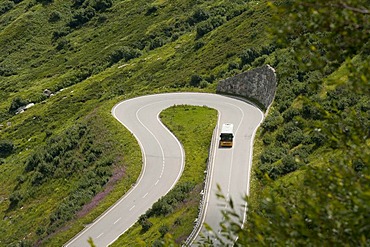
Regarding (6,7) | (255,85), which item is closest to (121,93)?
(255,85)

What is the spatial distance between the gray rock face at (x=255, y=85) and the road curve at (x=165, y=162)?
171cm

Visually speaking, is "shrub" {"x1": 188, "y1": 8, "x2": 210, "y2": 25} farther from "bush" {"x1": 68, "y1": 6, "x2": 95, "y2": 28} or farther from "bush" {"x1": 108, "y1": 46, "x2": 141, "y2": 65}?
"bush" {"x1": 68, "y1": 6, "x2": 95, "y2": 28}

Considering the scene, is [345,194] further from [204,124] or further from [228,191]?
[204,124]

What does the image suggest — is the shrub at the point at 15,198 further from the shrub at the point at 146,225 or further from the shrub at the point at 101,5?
the shrub at the point at 101,5

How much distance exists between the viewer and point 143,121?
7694 centimetres

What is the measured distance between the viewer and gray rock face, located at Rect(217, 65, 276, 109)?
71.8 m

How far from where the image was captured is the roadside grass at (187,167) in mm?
46938

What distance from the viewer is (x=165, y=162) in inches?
2522

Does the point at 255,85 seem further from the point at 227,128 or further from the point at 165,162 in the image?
the point at 165,162

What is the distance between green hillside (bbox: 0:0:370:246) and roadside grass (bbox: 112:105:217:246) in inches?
28.0

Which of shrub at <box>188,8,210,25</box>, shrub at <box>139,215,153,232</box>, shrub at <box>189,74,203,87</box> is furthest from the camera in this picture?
shrub at <box>188,8,210,25</box>

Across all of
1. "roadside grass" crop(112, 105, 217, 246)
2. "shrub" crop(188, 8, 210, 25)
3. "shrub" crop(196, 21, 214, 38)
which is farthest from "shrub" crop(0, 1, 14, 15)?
"roadside grass" crop(112, 105, 217, 246)

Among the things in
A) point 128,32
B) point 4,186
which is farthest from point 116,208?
point 128,32

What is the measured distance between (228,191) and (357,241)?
3837cm
